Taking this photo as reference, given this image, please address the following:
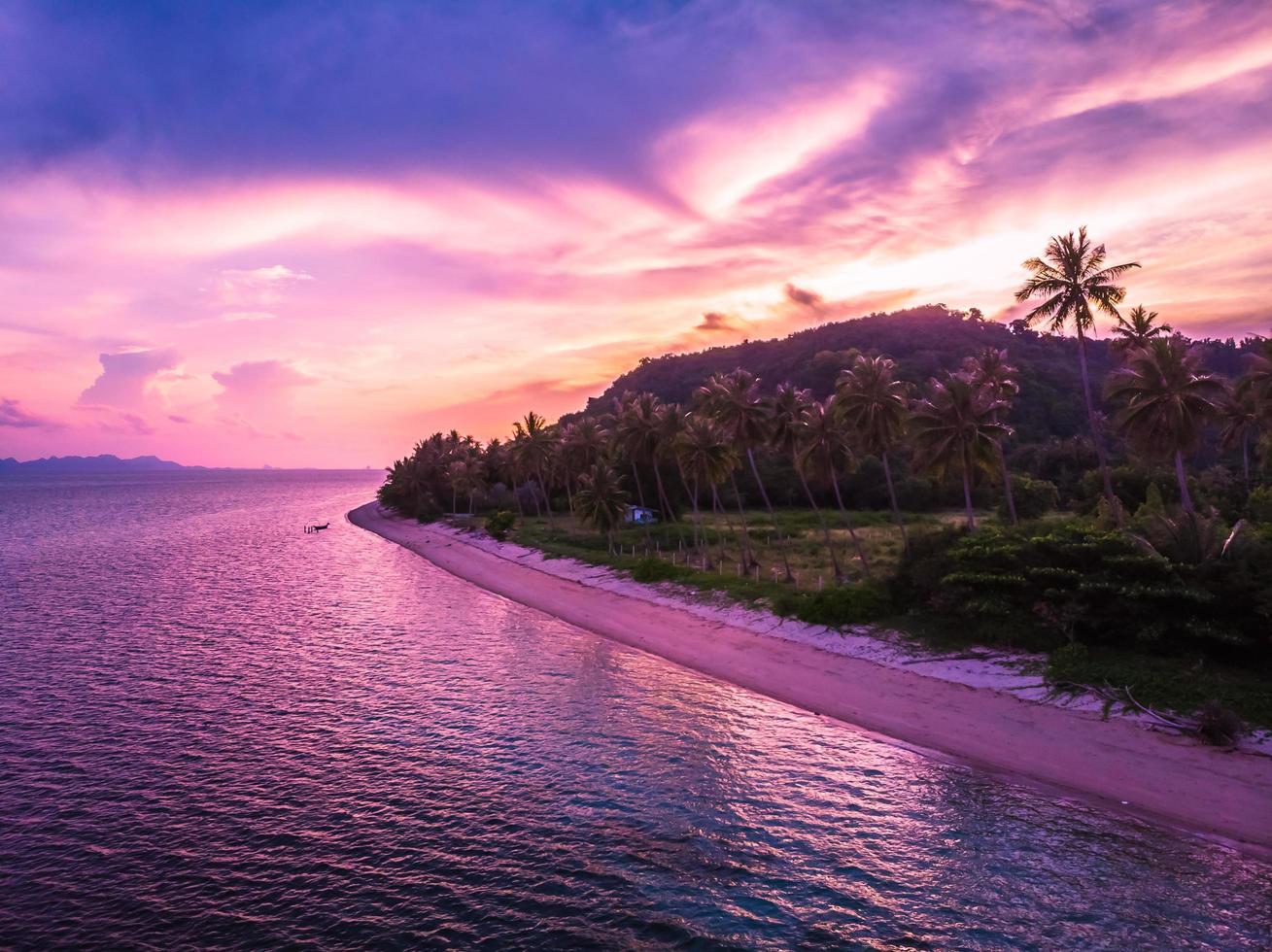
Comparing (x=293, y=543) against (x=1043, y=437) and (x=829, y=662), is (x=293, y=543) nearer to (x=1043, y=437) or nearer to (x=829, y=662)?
(x=829, y=662)

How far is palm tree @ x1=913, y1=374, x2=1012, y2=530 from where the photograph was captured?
4600 cm

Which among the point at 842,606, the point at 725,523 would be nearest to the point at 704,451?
the point at 842,606

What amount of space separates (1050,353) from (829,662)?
185 metres

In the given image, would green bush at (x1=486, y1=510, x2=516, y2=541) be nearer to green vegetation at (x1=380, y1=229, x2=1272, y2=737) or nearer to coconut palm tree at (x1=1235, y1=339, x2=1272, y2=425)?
green vegetation at (x1=380, y1=229, x2=1272, y2=737)

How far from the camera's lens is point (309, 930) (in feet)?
55.1

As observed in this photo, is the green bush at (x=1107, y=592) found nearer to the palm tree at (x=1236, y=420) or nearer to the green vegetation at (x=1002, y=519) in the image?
the green vegetation at (x=1002, y=519)

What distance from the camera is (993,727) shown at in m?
27.6

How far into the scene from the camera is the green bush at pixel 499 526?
310 ft

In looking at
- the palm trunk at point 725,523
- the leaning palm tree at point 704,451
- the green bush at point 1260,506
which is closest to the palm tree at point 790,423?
the leaning palm tree at point 704,451

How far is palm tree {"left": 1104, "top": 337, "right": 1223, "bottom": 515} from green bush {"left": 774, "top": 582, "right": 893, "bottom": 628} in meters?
21.0

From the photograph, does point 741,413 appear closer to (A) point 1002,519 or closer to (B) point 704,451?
(B) point 704,451

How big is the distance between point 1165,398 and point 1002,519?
25876 millimetres

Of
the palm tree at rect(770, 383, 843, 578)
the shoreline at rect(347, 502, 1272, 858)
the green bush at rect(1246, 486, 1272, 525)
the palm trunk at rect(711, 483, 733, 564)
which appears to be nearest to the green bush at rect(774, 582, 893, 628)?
the shoreline at rect(347, 502, 1272, 858)

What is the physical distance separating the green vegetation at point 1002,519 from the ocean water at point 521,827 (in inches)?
384
